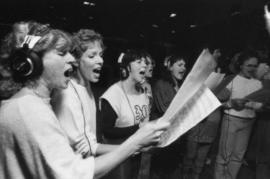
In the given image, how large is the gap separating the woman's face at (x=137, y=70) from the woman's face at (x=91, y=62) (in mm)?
939

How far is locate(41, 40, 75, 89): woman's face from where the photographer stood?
3.70ft

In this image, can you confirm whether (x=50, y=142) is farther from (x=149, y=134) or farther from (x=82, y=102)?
(x=82, y=102)

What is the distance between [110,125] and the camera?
2.53 metres

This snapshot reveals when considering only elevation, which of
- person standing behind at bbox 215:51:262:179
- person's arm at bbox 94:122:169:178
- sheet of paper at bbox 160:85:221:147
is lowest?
person standing behind at bbox 215:51:262:179

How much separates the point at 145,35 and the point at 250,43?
22.3 ft

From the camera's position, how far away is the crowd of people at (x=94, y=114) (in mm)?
982

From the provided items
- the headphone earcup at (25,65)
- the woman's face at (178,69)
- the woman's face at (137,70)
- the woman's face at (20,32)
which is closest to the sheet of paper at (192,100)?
the headphone earcup at (25,65)

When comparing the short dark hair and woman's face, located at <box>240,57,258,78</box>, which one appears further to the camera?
woman's face, located at <box>240,57,258,78</box>

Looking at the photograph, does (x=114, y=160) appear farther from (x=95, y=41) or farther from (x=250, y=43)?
(x=250, y=43)

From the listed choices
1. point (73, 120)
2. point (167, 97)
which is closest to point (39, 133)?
point (73, 120)

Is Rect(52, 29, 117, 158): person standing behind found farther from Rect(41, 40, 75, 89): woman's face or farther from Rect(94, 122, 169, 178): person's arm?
Rect(94, 122, 169, 178): person's arm

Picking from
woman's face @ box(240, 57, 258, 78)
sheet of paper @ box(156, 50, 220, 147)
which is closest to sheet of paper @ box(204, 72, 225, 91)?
sheet of paper @ box(156, 50, 220, 147)

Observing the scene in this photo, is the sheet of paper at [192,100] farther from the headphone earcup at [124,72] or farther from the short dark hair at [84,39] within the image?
the headphone earcup at [124,72]

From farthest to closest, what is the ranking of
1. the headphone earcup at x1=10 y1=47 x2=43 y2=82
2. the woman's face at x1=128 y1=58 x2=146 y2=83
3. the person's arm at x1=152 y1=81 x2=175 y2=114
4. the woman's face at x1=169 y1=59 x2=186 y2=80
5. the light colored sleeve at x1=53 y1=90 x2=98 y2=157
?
the woman's face at x1=169 y1=59 x2=186 y2=80, the person's arm at x1=152 y1=81 x2=175 y2=114, the woman's face at x1=128 y1=58 x2=146 y2=83, the light colored sleeve at x1=53 y1=90 x2=98 y2=157, the headphone earcup at x1=10 y1=47 x2=43 y2=82
